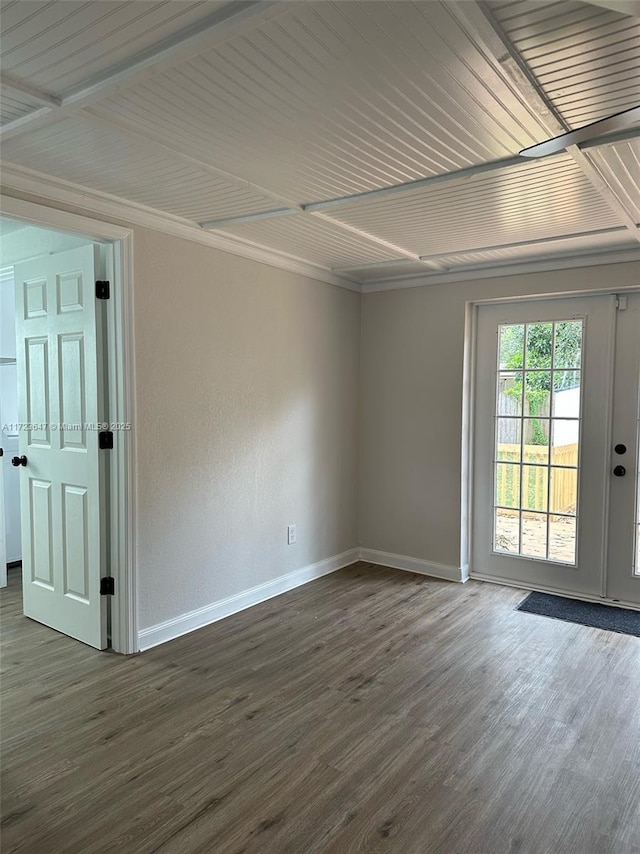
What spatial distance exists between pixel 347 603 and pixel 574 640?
140cm

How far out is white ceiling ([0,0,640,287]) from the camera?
1.43m

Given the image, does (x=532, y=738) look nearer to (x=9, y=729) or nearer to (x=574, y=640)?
(x=574, y=640)

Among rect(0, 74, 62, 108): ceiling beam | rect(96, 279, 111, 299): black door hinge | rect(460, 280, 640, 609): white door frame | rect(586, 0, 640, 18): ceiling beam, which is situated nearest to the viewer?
rect(586, 0, 640, 18): ceiling beam

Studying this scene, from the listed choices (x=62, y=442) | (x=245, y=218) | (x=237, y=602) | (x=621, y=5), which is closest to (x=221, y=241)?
(x=245, y=218)

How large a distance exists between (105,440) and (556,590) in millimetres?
3147

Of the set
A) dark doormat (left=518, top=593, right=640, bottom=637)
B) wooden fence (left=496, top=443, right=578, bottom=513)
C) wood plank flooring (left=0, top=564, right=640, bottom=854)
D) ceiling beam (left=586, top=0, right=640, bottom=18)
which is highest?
ceiling beam (left=586, top=0, right=640, bottom=18)

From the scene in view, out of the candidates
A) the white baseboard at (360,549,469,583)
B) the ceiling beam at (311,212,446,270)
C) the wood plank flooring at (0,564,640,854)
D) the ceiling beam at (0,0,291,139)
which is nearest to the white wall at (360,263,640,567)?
the white baseboard at (360,549,469,583)

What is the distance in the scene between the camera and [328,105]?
1.82m

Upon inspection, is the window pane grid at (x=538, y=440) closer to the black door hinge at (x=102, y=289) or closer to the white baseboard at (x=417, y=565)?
the white baseboard at (x=417, y=565)

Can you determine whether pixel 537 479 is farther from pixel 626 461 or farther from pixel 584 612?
pixel 584 612

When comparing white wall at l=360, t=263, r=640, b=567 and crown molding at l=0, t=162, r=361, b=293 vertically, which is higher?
crown molding at l=0, t=162, r=361, b=293

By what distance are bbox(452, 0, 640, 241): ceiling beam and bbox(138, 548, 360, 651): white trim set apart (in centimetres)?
298

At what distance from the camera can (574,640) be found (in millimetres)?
3305

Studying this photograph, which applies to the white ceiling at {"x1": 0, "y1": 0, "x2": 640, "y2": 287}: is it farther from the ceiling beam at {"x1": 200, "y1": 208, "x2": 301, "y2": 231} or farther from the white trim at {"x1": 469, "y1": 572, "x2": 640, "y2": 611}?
the white trim at {"x1": 469, "y1": 572, "x2": 640, "y2": 611}
